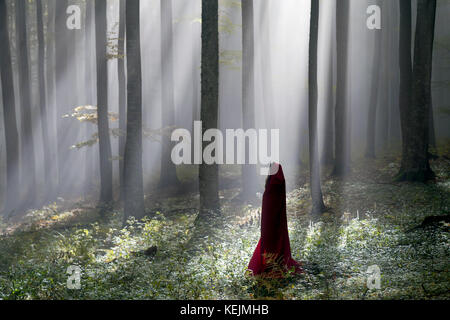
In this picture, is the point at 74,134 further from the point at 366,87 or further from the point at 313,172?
the point at 366,87

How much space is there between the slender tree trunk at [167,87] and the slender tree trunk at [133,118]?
4976 mm

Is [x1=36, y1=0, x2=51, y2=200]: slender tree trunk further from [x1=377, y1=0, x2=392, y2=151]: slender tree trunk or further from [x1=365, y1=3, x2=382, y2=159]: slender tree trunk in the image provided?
[x1=377, y1=0, x2=392, y2=151]: slender tree trunk

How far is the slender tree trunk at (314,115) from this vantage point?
10547mm

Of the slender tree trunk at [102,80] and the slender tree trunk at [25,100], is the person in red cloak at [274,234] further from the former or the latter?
the slender tree trunk at [25,100]

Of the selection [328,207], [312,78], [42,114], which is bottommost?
[328,207]

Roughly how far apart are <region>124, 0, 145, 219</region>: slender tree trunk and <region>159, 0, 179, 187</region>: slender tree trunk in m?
4.98

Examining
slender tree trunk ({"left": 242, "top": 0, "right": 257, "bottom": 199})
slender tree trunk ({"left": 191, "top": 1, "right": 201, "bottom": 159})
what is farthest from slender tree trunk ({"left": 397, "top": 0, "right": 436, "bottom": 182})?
slender tree trunk ({"left": 191, "top": 1, "right": 201, "bottom": 159})

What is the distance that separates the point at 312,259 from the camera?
24.1 feet

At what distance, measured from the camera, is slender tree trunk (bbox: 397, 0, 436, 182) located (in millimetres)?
11992

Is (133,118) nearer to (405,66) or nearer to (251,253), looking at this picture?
(251,253)

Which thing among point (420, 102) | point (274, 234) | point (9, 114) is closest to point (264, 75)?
point (420, 102)

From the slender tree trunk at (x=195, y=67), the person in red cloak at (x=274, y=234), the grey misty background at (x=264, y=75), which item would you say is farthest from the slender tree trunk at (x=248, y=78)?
the person in red cloak at (x=274, y=234)

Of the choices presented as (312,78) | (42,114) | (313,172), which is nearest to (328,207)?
(313,172)
